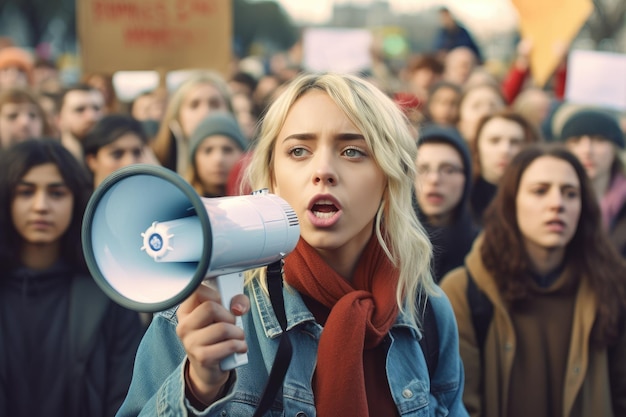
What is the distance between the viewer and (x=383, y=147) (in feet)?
7.45

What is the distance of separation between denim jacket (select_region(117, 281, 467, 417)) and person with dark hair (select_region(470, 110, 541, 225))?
3.78 meters

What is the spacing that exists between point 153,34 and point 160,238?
579 centimetres

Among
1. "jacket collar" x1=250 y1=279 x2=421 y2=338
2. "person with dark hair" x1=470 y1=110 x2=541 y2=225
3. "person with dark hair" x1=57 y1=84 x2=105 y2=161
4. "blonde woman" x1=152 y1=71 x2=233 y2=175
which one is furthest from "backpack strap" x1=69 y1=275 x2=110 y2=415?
"person with dark hair" x1=57 y1=84 x2=105 y2=161

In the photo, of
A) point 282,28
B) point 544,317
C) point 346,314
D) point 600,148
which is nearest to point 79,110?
point 600,148

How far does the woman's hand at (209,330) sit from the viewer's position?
1.77 metres

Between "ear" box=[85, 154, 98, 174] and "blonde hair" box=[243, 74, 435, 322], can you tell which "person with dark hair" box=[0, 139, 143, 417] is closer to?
"ear" box=[85, 154, 98, 174]

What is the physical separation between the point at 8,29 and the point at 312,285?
42009 millimetres

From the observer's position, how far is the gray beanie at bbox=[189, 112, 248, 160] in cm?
574

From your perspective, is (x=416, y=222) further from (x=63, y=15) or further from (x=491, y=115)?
(x=63, y=15)

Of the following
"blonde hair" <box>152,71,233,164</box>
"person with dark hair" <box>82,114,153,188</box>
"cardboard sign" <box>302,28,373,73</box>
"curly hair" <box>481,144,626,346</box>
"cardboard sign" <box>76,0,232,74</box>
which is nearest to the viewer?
"curly hair" <box>481,144,626,346</box>

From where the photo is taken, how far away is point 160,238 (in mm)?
1784

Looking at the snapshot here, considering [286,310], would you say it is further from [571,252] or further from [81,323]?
[571,252]

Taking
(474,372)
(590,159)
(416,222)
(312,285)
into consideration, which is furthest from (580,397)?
(590,159)

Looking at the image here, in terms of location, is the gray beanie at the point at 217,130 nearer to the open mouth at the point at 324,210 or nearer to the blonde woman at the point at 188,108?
the blonde woman at the point at 188,108
